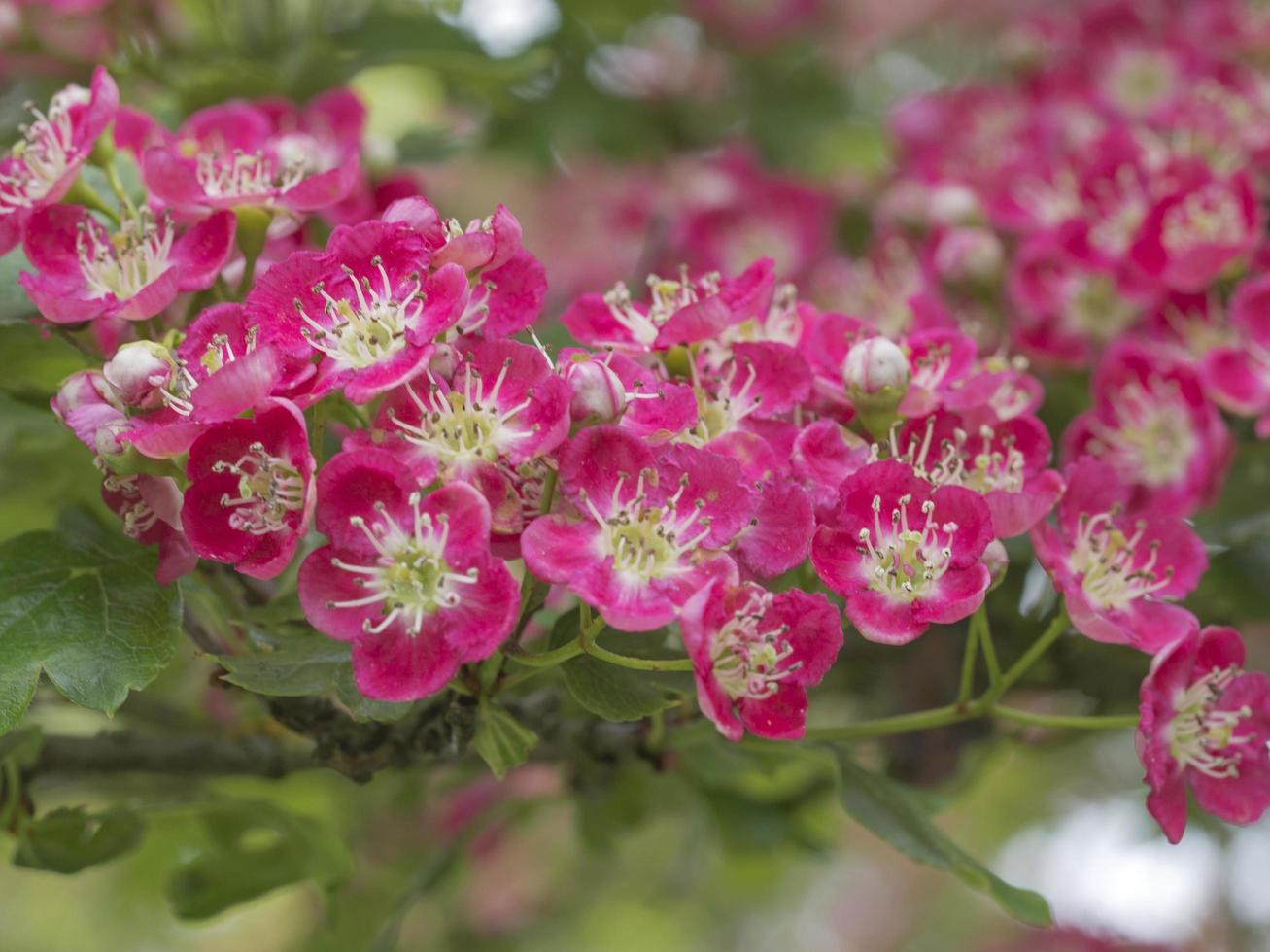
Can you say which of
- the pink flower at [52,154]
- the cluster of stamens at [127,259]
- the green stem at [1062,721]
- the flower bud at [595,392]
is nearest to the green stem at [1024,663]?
the green stem at [1062,721]

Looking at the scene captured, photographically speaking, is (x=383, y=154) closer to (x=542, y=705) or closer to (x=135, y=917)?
(x=542, y=705)

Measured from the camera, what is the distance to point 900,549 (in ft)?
3.04

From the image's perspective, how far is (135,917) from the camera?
2.46m

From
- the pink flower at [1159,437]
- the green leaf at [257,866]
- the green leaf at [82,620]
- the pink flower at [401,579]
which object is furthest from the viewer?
the pink flower at [1159,437]

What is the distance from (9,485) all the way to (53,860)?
361 mm

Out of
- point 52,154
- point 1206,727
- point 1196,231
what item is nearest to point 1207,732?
point 1206,727

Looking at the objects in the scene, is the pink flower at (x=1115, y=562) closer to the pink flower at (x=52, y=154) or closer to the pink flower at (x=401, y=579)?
the pink flower at (x=401, y=579)

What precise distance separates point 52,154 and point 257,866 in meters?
0.63

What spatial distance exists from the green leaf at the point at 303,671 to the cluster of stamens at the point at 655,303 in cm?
31

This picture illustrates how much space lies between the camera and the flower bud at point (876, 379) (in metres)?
0.99

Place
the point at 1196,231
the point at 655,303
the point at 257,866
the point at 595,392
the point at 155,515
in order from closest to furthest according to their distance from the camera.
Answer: the point at 595,392 < the point at 155,515 < the point at 655,303 < the point at 257,866 < the point at 1196,231

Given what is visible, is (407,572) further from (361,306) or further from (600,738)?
(600,738)

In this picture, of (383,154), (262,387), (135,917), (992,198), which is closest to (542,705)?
(262,387)

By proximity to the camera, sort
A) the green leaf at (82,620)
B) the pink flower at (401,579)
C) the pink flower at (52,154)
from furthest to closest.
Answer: the pink flower at (52,154) < the green leaf at (82,620) < the pink flower at (401,579)
